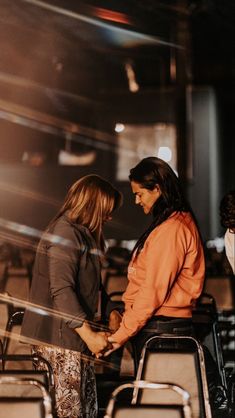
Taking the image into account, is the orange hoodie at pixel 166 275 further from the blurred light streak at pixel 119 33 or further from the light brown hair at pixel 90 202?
the blurred light streak at pixel 119 33

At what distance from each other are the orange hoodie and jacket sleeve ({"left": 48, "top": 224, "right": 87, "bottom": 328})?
1.06 feet

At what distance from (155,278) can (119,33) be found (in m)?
7.90

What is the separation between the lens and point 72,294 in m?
3.65

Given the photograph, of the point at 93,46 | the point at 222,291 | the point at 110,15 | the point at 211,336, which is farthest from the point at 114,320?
the point at 93,46

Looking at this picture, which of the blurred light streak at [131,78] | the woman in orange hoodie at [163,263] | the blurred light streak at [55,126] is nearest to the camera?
the woman in orange hoodie at [163,263]

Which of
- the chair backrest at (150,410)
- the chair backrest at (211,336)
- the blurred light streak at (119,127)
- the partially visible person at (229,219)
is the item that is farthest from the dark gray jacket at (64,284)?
the blurred light streak at (119,127)

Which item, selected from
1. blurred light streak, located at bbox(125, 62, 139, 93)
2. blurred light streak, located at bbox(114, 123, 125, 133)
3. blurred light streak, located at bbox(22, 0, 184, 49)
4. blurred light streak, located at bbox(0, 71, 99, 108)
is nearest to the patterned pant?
blurred light streak, located at bbox(22, 0, 184, 49)

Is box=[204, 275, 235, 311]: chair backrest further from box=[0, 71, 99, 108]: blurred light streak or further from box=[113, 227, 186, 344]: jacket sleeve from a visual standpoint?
box=[0, 71, 99, 108]: blurred light streak

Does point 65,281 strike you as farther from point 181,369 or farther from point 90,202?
point 181,369

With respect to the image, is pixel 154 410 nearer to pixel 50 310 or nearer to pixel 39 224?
pixel 50 310

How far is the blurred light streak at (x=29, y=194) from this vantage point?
11.5 metres

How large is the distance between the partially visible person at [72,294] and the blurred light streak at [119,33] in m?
5.48

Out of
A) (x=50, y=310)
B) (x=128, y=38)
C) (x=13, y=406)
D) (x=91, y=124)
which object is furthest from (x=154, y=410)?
(x=91, y=124)

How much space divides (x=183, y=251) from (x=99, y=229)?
41cm
